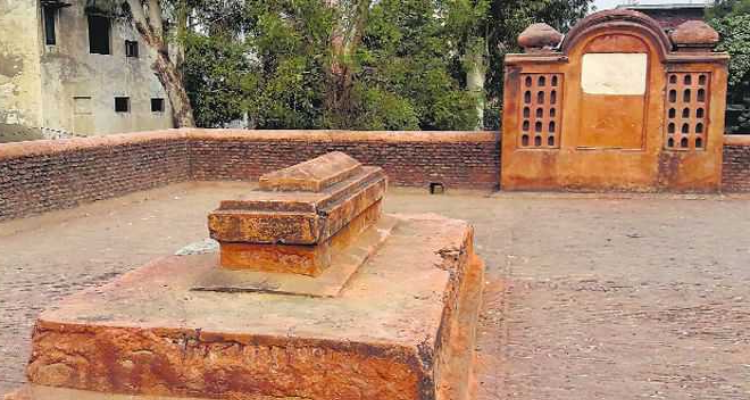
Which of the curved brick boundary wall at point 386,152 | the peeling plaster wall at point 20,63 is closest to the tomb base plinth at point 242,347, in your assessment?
the curved brick boundary wall at point 386,152

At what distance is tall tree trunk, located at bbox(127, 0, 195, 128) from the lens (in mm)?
18656

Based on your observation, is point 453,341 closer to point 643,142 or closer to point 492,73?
point 643,142

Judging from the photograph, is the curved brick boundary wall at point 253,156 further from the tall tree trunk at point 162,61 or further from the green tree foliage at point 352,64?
the tall tree trunk at point 162,61

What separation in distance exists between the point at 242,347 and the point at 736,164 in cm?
1088

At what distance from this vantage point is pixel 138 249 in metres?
8.79

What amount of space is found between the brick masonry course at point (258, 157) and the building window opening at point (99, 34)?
43.6 ft

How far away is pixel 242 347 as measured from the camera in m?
3.45

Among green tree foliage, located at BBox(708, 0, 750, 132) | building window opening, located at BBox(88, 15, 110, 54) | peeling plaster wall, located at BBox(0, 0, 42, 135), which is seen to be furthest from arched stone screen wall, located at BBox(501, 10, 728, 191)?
building window opening, located at BBox(88, 15, 110, 54)

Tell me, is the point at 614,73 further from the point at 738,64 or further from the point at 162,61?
the point at 738,64

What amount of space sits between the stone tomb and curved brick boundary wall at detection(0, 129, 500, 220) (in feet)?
23.2

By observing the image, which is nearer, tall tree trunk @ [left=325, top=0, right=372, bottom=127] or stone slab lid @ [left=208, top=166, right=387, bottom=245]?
stone slab lid @ [left=208, top=166, right=387, bottom=245]

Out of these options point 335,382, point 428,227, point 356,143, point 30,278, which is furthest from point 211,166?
point 335,382

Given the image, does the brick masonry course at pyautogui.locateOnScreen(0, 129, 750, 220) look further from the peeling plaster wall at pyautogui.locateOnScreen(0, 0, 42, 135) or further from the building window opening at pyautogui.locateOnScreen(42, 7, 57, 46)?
the building window opening at pyautogui.locateOnScreen(42, 7, 57, 46)

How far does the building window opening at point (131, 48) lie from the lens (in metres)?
26.8
